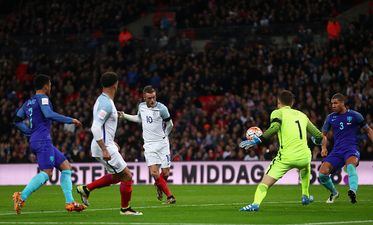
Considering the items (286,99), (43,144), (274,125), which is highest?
(286,99)

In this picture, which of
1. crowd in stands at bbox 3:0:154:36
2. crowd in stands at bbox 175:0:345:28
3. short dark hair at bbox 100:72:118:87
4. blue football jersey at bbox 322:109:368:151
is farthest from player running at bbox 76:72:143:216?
crowd in stands at bbox 3:0:154:36

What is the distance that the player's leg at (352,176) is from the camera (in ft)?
60.2

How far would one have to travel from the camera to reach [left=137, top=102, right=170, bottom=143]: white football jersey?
777 inches

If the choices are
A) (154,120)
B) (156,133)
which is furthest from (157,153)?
(154,120)

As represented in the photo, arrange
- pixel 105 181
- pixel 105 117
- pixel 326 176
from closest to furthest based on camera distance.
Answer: pixel 105 117
pixel 105 181
pixel 326 176

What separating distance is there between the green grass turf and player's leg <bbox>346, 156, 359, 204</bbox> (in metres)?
0.24

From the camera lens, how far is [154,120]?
19.9 metres

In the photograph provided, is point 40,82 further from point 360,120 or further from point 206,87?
point 206,87

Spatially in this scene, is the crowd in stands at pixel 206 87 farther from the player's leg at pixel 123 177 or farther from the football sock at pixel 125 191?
the football sock at pixel 125 191

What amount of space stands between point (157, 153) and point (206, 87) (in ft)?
53.8

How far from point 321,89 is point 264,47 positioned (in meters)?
4.92

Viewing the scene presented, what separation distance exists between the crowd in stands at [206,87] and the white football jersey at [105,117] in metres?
15.1

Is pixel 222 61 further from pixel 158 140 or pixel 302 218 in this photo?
pixel 302 218

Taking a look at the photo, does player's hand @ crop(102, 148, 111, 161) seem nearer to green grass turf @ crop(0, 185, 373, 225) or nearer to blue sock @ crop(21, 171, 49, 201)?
green grass turf @ crop(0, 185, 373, 225)
